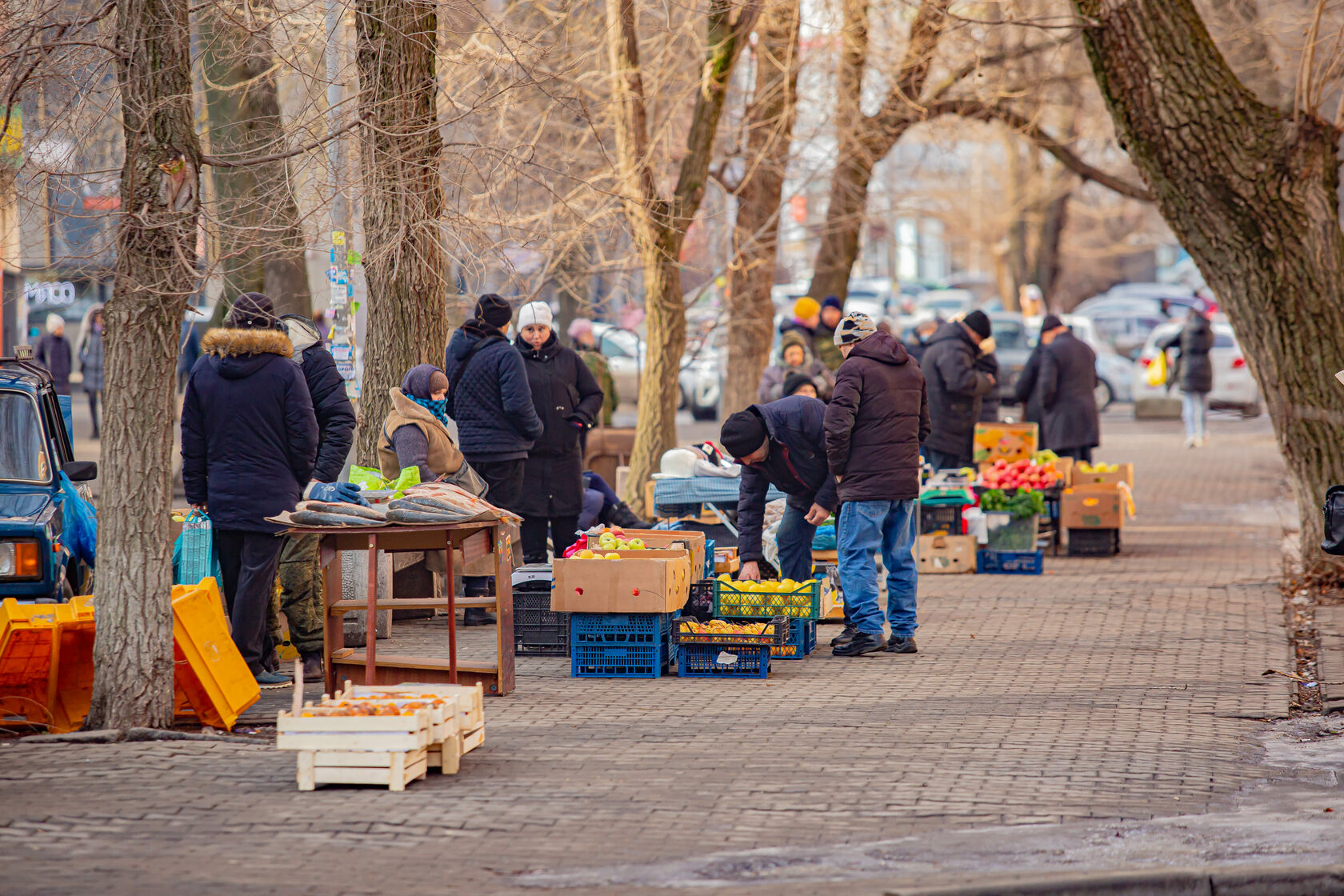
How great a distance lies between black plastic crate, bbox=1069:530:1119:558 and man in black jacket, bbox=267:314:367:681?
24.7 ft

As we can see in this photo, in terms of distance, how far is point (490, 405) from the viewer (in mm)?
10602

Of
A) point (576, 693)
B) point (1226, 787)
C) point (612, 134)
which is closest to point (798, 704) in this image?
point (576, 693)

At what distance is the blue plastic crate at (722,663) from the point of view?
8.80 m

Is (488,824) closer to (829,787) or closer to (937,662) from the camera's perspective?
(829,787)

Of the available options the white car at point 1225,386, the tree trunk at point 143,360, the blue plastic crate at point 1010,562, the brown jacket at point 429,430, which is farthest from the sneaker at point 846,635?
the white car at point 1225,386

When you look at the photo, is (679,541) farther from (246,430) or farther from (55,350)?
(55,350)

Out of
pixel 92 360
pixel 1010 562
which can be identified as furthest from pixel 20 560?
pixel 92 360

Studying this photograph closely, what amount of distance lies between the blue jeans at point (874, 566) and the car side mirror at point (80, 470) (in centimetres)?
440

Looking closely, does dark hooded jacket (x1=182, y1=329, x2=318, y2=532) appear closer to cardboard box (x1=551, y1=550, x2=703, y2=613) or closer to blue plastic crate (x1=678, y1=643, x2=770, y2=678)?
cardboard box (x1=551, y1=550, x2=703, y2=613)

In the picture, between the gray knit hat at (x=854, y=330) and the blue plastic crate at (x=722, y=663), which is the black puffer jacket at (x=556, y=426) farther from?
the blue plastic crate at (x=722, y=663)

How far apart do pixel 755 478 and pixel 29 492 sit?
4245 millimetres

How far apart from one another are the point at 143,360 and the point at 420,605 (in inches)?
77.7

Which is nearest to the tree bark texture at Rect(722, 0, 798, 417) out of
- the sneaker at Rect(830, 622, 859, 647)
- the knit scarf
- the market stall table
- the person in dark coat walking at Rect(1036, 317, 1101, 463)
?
the person in dark coat walking at Rect(1036, 317, 1101, 463)

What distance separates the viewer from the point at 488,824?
5.76 metres
